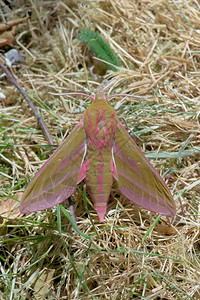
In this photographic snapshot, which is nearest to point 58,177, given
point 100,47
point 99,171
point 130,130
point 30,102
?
point 99,171

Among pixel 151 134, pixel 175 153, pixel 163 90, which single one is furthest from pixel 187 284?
pixel 163 90

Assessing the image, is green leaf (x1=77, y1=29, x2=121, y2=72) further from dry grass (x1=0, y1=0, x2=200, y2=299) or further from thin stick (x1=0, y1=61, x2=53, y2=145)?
thin stick (x1=0, y1=61, x2=53, y2=145)

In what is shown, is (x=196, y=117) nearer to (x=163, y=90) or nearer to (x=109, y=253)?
(x=163, y=90)

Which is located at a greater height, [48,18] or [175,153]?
[48,18]

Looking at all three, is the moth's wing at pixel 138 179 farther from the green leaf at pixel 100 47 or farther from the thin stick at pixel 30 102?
the green leaf at pixel 100 47

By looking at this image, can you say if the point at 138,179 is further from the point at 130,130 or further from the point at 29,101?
the point at 29,101

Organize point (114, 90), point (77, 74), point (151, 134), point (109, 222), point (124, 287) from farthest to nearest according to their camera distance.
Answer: point (77, 74) → point (114, 90) → point (151, 134) → point (109, 222) → point (124, 287)

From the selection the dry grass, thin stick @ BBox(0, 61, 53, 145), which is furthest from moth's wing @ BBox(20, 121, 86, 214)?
thin stick @ BBox(0, 61, 53, 145)
